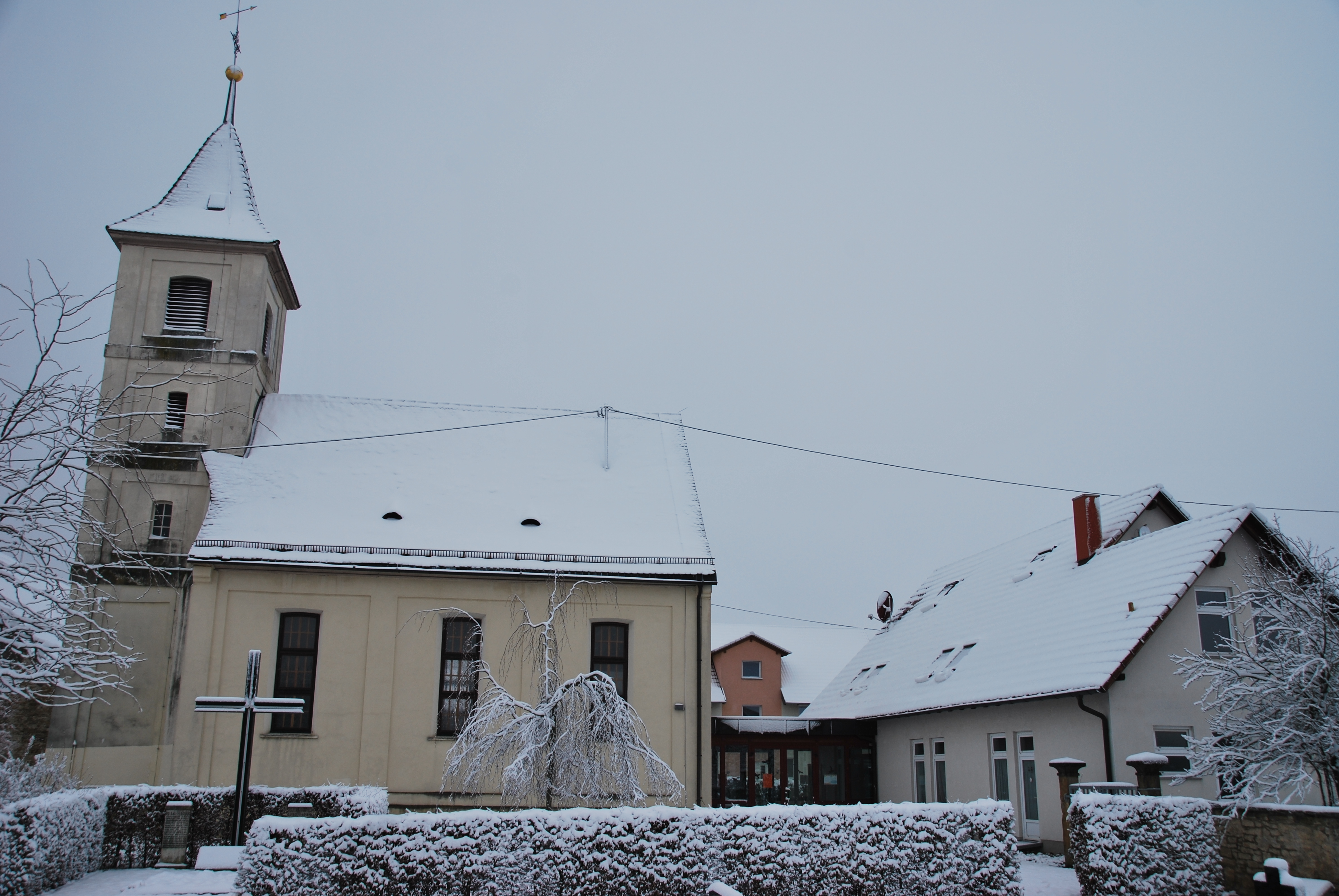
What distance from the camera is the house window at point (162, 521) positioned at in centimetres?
2231

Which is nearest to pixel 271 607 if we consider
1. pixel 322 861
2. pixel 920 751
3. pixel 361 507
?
pixel 361 507

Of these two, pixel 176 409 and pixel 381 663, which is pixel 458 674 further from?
pixel 176 409

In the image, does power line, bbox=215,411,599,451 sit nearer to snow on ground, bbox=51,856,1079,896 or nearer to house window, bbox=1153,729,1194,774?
snow on ground, bbox=51,856,1079,896

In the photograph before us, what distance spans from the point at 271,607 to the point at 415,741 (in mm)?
4082

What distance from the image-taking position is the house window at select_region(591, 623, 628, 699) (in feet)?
72.0

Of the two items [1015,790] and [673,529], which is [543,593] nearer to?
[673,529]

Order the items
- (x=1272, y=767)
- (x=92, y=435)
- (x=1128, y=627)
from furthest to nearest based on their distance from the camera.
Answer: (x=1128, y=627), (x=1272, y=767), (x=92, y=435)

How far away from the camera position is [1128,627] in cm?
1847

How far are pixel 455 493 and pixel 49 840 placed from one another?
1123 cm

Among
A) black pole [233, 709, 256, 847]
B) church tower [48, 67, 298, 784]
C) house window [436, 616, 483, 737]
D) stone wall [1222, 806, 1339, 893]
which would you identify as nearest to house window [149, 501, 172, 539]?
church tower [48, 67, 298, 784]

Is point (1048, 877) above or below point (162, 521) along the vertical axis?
below

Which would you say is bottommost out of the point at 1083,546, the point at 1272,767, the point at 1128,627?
the point at 1272,767

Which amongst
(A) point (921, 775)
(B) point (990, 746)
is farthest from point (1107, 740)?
(A) point (921, 775)

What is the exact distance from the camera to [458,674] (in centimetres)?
2139
